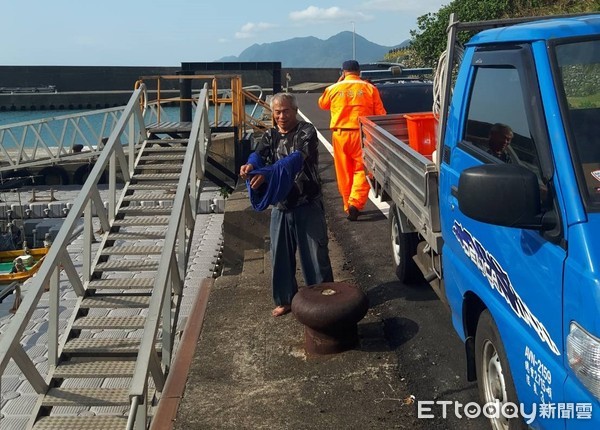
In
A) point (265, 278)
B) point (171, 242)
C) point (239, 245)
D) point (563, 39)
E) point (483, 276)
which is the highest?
point (563, 39)

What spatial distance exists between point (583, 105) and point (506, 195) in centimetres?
67

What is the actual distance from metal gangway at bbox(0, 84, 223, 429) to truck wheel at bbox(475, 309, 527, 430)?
1920 mm

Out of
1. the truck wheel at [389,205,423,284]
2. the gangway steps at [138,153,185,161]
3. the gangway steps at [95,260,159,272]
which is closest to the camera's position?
the truck wheel at [389,205,423,284]

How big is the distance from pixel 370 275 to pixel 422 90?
582cm

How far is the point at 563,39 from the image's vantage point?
303 cm

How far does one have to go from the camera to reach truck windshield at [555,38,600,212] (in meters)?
2.66

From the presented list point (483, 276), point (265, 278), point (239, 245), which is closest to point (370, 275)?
point (265, 278)

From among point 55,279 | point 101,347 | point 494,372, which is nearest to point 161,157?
point 101,347

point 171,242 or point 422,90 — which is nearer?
point 171,242

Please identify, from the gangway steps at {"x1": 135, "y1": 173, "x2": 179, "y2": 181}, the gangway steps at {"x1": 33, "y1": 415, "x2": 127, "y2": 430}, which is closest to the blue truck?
the gangway steps at {"x1": 33, "y1": 415, "x2": 127, "y2": 430}

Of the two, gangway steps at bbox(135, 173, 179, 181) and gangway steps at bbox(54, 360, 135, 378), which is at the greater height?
gangway steps at bbox(135, 173, 179, 181)

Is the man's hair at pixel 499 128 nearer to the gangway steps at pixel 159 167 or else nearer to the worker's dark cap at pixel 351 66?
the worker's dark cap at pixel 351 66

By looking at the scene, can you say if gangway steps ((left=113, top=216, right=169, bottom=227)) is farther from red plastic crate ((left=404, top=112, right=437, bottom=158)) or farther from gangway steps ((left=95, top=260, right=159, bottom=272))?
red plastic crate ((left=404, top=112, right=437, bottom=158))

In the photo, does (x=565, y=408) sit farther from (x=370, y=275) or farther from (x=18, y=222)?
(x=18, y=222)
